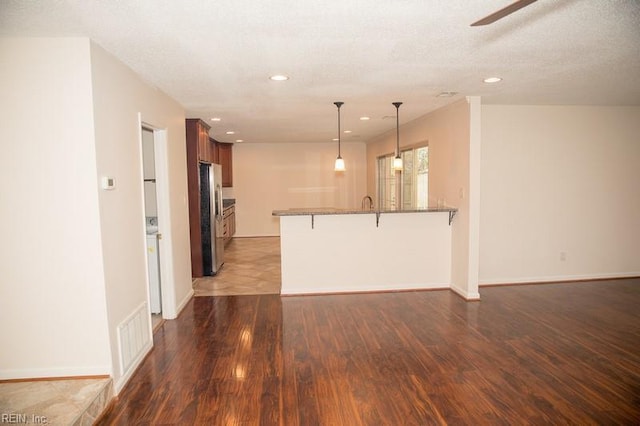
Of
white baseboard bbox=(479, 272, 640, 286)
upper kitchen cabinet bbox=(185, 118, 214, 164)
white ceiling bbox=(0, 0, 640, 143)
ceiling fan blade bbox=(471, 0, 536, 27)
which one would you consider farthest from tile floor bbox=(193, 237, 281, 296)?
ceiling fan blade bbox=(471, 0, 536, 27)

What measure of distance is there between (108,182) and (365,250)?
126 inches

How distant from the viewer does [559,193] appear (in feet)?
17.0

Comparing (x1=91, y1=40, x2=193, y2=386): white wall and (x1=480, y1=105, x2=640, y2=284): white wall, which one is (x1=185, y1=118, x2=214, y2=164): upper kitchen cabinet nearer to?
(x1=91, y1=40, x2=193, y2=386): white wall

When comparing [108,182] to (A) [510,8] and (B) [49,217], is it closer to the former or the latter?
(B) [49,217]

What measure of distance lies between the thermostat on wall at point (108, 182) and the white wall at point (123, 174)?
0.04m

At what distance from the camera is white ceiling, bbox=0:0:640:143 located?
82.4 inches

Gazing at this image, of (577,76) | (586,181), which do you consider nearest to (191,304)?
(577,76)

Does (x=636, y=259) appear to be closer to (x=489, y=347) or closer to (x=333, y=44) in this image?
(x=489, y=347)

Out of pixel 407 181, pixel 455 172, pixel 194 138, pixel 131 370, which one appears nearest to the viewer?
pixel 131 370

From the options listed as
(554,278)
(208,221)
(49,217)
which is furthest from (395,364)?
(208,221)

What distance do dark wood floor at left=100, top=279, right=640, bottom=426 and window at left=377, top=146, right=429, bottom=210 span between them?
2171 millimetres

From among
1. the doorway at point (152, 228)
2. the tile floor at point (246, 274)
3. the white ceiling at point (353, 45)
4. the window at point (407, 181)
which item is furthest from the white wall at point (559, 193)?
the doorway at point (152, 228)

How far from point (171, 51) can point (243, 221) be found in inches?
284

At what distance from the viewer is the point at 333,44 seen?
2.60 metres
